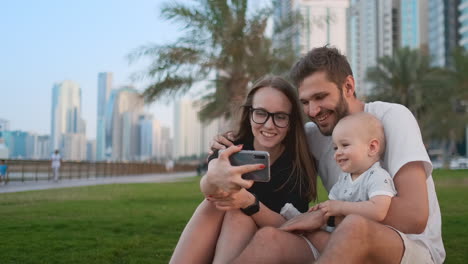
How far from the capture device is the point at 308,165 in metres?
3.08

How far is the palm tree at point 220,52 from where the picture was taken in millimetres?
14750

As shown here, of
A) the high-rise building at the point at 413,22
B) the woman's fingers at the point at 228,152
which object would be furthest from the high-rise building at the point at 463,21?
the woman's fingers at the point at 228,152

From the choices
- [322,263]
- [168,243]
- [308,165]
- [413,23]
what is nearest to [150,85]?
[168,243]

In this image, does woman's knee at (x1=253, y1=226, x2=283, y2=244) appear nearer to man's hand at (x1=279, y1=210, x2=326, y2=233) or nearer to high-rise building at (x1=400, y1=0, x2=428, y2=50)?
man's hand at (x1=279, y1=210, x2=326, y2=233)

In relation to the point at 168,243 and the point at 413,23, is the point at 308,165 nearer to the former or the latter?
the point at 168,243

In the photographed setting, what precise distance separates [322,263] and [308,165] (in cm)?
104

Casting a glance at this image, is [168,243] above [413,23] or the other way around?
the other way around

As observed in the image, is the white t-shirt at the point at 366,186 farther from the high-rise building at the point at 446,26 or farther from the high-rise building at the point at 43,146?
the high-rise building at the point at 446,26

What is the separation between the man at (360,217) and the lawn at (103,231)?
216 cm

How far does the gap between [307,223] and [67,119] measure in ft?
→ 369

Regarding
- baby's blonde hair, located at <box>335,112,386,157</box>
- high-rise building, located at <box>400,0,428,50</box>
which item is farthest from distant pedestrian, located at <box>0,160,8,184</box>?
high-rise building, located at <box>400,0,428,50</box>

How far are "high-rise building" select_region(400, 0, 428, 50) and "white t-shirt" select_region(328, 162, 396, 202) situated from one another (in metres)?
112

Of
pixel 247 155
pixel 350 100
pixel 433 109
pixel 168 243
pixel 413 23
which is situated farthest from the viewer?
pixel 413 23

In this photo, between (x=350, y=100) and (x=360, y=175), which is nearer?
(x=360, y=175)
